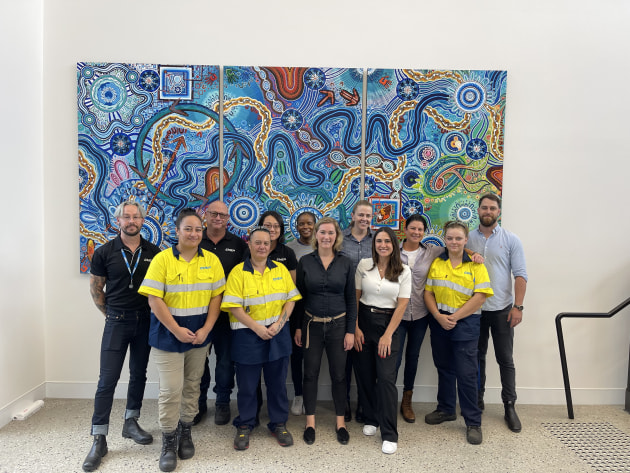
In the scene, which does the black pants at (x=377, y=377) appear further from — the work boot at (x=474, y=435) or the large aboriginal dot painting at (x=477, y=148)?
the large aboriginal dot painting at (x=477, y=148)

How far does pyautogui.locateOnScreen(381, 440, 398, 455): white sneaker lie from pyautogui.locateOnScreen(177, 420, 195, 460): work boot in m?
1.24

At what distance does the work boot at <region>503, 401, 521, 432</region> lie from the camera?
9.40ft

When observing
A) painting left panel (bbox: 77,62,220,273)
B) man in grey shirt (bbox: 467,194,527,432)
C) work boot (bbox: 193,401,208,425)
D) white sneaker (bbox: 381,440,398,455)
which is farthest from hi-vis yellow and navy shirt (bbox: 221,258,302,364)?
man in grey shirt (bbox: 467,194,527,432)

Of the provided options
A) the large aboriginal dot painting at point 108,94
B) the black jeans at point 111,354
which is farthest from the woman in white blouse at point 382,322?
the large aboriginal dot painting at point 108,94

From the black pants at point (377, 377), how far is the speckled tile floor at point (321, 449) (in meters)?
0.16

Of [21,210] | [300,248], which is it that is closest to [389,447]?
[300,248]

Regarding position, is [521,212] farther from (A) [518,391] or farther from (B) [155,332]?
→ (B) [155,332]

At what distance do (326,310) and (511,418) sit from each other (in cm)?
167

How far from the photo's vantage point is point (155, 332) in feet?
7.62

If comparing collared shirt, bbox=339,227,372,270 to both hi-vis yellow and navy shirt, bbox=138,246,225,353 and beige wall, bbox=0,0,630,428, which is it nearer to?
hi-vis yellow and navy shirt, bbox=138,246,225,353

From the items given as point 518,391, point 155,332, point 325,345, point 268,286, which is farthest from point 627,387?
point 155,332

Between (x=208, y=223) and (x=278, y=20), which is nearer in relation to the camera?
(x=208, y=223)

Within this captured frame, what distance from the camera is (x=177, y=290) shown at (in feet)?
7.60

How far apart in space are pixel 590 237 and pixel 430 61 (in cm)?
204
